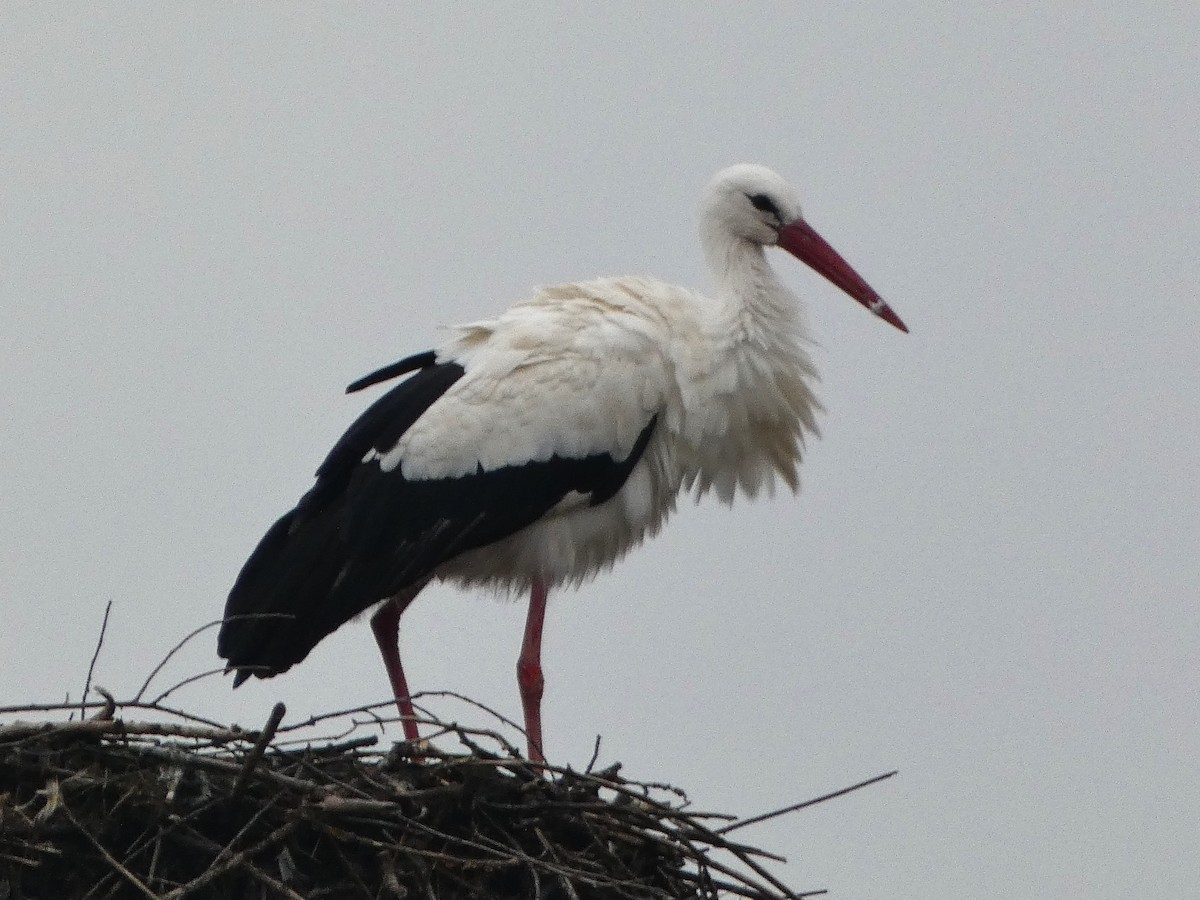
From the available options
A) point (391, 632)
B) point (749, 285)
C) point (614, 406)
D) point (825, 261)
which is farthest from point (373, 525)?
point (825, 261)

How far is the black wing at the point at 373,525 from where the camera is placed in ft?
24.2

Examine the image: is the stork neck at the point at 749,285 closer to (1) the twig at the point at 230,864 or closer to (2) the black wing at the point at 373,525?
(2) the black wing at the point at 373,525

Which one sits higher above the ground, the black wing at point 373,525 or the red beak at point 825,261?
the red beak at point 825,261

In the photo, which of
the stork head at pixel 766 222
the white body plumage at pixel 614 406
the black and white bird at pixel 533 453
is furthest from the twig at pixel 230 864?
the stork head at pixel 766 222

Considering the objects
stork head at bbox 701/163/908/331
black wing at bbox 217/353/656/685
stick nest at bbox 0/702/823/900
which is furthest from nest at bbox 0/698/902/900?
stork head at bbox 701/163/908/331

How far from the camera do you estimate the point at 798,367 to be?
7902 mm

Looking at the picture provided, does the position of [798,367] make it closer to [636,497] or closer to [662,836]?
[636,497]

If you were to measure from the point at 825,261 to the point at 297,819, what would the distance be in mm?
3031

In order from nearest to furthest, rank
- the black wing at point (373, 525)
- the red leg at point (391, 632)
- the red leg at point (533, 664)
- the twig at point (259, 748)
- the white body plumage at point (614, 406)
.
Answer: the twig at point (259, 748)
the black wing at point (373, 525)
the white body plumage at point (614, 406)
the red leg at point (533, 664)
the red leg at point (391, 632)

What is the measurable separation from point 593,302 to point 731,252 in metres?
0.56

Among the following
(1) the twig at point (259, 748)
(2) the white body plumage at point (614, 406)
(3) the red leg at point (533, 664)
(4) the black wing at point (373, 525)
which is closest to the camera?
(1) the twig at point (259, 748)

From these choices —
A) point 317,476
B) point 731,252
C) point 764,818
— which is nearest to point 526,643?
point 317,476

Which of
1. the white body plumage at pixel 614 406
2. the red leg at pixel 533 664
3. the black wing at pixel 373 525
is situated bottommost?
the red leg at pixel 533 664

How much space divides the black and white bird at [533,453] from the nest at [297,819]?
124cm
